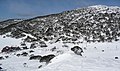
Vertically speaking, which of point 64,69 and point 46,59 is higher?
point 46,59

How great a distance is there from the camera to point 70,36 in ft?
235

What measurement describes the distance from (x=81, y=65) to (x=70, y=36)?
5276 cm

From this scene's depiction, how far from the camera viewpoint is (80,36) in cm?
7000

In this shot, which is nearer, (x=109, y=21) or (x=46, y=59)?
(x=46, y=59)

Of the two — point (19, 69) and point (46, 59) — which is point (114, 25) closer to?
point (46, 59)

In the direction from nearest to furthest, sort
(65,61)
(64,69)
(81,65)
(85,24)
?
(64,69), (81,65), (65,61), (85,24)

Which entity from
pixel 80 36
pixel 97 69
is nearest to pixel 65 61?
pixel 97 69

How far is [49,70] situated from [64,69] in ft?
3.44

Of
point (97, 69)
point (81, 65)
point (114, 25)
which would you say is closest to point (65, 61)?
point (81, 65)

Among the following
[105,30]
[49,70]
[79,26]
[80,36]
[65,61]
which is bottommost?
[49,70]

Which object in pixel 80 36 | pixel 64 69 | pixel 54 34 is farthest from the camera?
pixel 54 34

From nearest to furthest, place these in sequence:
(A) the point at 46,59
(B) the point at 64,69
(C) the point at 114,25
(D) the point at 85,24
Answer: (B) the point at 64,69 < (A) the point at 46,59 < (C) the point at 114,25 < (D) the point at 85,24

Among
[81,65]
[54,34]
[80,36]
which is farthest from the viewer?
[54,34]

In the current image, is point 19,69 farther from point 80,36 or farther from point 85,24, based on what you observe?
point 85,24
